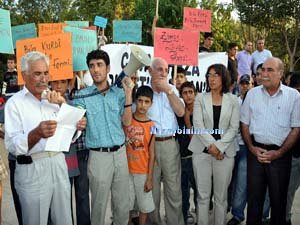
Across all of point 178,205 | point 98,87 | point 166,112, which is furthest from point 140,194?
point 98,87

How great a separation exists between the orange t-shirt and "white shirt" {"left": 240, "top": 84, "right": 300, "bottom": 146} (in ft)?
3.39

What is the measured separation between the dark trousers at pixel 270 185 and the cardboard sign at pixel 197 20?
123 inches

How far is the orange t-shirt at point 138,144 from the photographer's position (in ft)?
13.5

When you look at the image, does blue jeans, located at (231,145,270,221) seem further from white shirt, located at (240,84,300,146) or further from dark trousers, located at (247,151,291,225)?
white shirt, located at (240,84,300,146)

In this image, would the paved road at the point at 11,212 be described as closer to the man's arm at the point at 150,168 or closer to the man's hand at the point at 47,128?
the man's arm at the point at 150,168

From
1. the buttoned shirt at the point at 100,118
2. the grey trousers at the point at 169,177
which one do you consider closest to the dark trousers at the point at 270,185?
the grey trousers at the point at 169,177

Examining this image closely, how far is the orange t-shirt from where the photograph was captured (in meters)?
4.12

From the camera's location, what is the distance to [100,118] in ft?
12.2

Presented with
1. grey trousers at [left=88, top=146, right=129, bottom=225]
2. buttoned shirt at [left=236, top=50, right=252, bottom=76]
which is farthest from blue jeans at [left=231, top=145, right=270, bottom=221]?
buttoned shirt at [left=236, top=50, right=252, bottom=76]

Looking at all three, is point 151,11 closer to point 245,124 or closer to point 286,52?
point 286,52

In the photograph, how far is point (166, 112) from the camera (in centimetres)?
427

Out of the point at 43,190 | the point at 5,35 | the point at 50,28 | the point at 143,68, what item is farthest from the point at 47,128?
the point at 50,28

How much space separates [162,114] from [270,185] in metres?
1.24

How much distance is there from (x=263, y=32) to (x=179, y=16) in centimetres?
790
